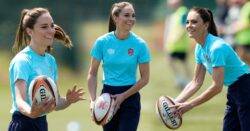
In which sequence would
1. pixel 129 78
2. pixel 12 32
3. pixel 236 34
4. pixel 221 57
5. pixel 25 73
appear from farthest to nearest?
pixel 12 32
pixel 236 34
pixel 129 78
pixel 221 57
pixel 25 73

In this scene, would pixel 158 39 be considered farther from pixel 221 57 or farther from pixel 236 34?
pixel 221 57

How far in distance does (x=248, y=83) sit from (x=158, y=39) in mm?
11541

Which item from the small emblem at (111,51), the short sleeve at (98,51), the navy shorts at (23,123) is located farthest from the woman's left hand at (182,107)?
the navy shorts at (23,123)

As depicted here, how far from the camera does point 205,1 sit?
1867 cm

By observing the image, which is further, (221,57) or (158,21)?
(158,21)

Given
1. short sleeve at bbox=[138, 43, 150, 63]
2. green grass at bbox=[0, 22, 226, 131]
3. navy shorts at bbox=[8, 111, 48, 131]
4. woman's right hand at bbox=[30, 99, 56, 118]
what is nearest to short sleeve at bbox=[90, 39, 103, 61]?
short sleeve at bbox=[138, 43, 150, 63]

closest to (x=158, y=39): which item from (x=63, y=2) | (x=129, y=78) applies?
(x=63, y=2)

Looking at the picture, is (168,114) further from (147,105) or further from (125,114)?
(147,105)

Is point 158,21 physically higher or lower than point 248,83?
lower

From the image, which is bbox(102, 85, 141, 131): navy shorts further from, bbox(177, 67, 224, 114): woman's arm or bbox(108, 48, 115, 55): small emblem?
bbox(177, 67, 224, 114): woman's arm

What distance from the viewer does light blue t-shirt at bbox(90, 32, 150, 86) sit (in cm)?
846

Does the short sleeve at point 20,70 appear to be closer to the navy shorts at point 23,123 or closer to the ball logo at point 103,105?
the navy shorts at point 23,123

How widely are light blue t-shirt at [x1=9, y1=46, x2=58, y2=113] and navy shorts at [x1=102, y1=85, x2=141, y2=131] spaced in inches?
63.7

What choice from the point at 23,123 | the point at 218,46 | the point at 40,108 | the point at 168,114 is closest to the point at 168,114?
the point at 168,114
